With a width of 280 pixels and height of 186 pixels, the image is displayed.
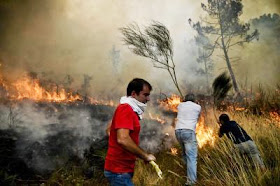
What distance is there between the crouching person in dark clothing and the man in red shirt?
2180 mm

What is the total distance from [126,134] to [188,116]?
3.35 metres

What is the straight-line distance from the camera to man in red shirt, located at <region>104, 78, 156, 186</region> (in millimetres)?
2652

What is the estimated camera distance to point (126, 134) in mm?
2635

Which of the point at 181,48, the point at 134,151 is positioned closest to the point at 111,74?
the point at 181,48

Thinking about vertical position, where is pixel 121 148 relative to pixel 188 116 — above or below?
below

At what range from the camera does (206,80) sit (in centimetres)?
2100

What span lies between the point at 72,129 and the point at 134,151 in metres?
6.27

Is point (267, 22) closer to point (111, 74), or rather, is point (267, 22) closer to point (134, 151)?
point (111, 74)

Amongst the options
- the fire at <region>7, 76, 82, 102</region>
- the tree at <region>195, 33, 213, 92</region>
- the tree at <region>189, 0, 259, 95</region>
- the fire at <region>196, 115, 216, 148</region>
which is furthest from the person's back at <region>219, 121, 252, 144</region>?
the tree at <region>195, 33, 213, 92</region>

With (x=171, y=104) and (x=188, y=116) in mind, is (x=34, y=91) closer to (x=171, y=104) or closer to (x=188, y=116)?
(x=171, y=104)

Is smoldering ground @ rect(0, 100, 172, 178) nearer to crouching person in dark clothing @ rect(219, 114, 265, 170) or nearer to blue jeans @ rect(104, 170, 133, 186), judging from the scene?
crouching person in dark clothing @ rect(219, 114, 265, 170)

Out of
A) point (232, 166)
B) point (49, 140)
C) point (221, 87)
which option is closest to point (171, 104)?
point (221, 87)

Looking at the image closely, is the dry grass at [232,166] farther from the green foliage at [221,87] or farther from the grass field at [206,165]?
the green foliage at [221,87]

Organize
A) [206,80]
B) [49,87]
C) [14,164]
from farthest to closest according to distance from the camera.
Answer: [206,80]
[49,87]
[14,164]
